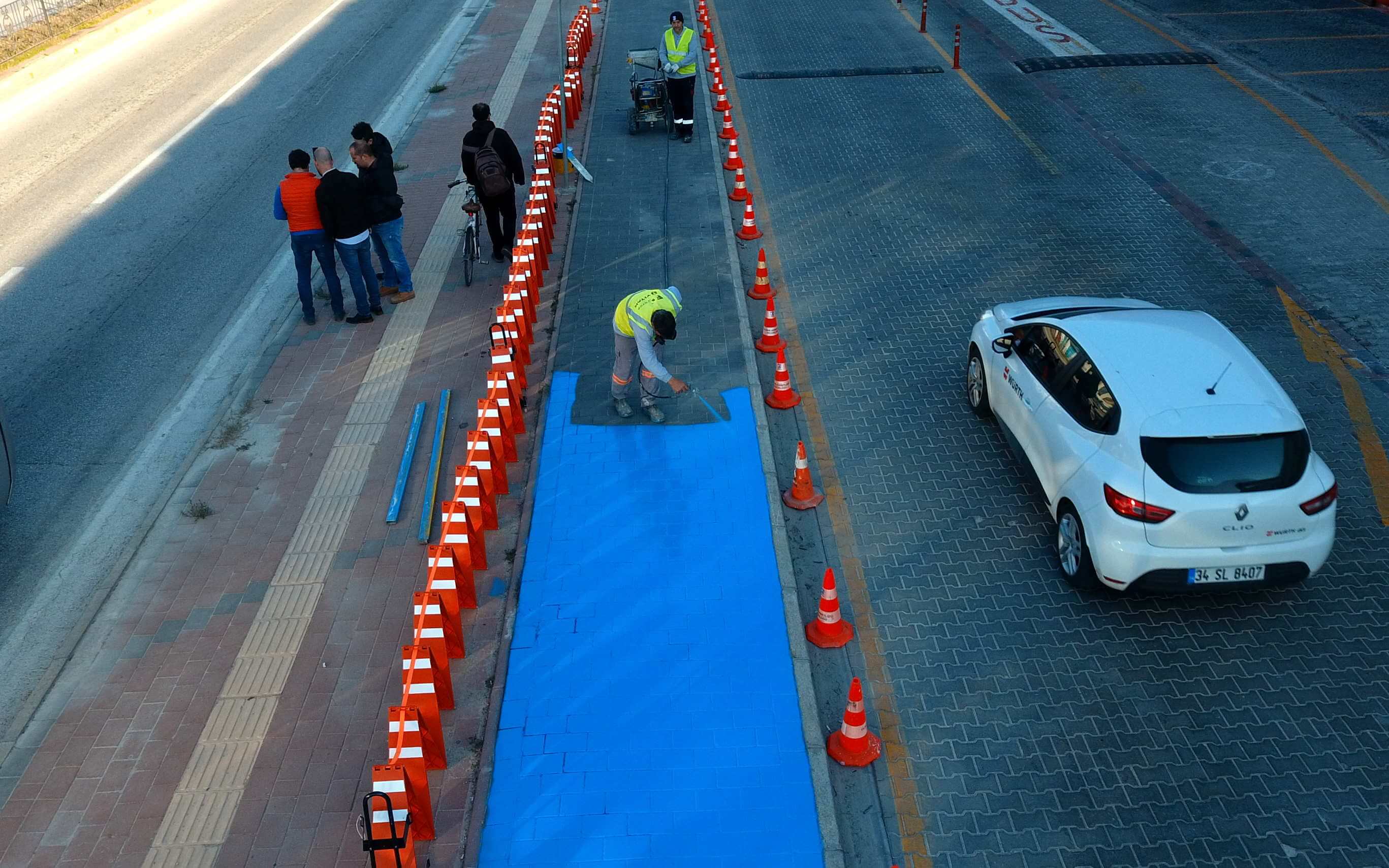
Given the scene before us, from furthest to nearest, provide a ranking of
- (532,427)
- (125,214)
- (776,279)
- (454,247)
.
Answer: (125,214) < (454,247) < (776,279) < (532,427)

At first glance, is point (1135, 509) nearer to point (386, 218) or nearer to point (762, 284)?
point (762, 284)

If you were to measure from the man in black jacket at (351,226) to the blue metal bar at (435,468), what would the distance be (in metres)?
2.16

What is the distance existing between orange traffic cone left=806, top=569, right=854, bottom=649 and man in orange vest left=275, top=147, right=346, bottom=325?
288 inches

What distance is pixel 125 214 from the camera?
52.1 ft

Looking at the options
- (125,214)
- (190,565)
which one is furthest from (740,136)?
(190,565)

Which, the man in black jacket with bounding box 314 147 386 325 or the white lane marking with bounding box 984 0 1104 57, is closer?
the man in black jacket with bounding box 314 147 386 325

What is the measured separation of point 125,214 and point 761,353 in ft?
33.6

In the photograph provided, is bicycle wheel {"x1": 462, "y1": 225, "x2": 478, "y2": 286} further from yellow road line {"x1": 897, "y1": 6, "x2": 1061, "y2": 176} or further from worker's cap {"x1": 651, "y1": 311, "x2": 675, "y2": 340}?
yellow road line {"x1": 897, "y1": 6, "x2": 1061, "y2": 176}

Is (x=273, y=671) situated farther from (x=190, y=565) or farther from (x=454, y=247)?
(x=454, y=247)

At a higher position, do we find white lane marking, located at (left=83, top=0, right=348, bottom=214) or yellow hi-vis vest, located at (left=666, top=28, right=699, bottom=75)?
yellow hi-vis vest, located at (left=666, top=28, right=699, bottom=75)

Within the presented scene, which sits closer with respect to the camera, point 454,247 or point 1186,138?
point 454,247

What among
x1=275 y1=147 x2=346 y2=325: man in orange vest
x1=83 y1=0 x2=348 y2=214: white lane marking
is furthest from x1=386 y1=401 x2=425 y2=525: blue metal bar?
x1=83 y1=0 x2=348 y2=214: white lane marking

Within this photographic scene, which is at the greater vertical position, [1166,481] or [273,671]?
[1166,481]

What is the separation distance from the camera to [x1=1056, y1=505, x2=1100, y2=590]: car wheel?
25.8 feet
